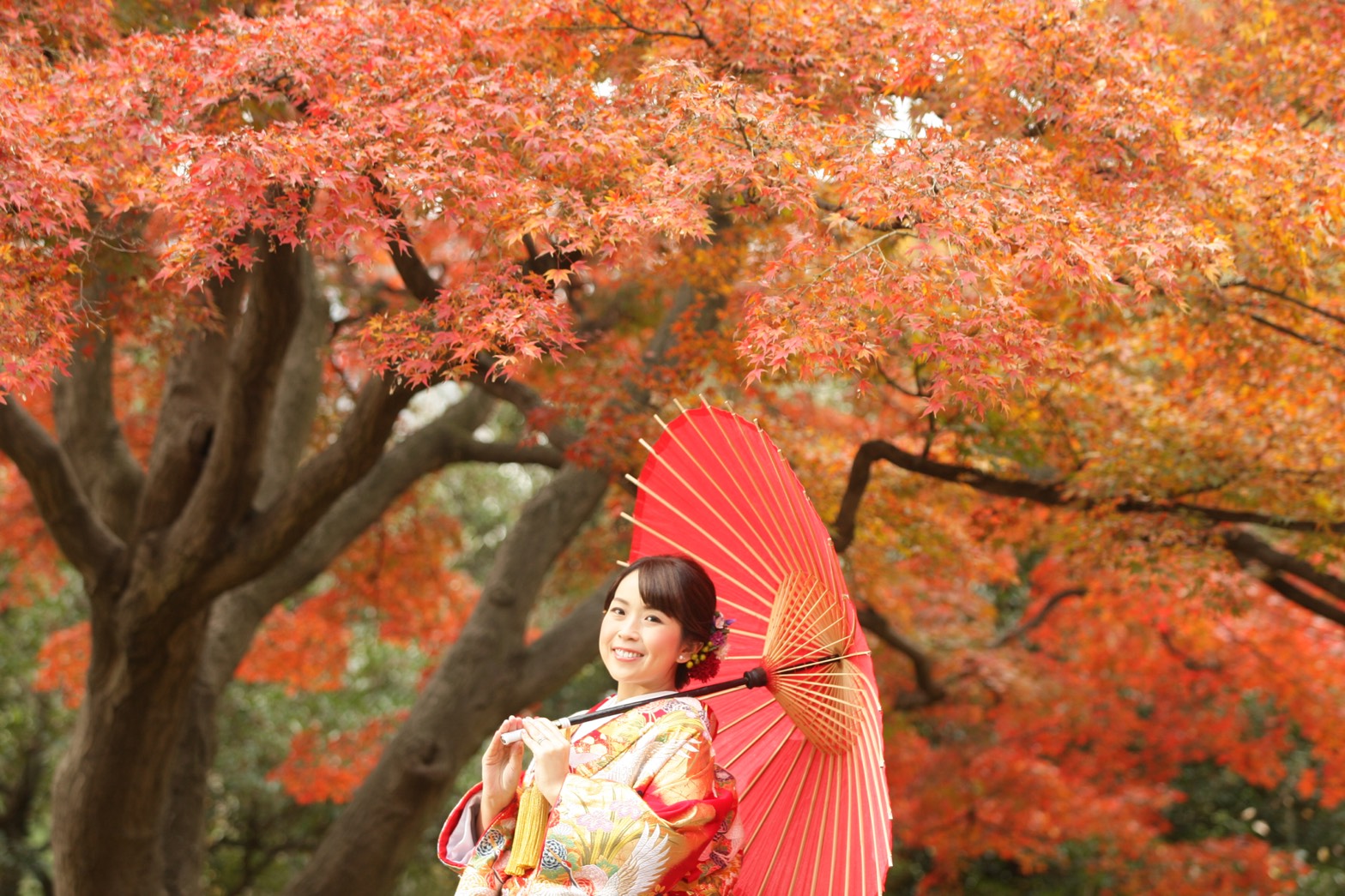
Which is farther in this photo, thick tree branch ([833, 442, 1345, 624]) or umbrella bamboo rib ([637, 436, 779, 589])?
thick tree branch ([833, 442, 1345, 624])

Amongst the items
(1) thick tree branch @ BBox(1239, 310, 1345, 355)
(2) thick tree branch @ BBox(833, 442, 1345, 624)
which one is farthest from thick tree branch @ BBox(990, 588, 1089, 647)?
(1) thick tree branch @ BBox(1239, 310, 1345, 355)

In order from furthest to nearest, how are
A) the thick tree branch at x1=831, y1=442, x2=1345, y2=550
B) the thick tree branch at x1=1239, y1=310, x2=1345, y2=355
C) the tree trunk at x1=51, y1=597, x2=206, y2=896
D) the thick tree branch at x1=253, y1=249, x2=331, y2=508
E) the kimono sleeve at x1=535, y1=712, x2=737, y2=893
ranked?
the thick tree branch at x1=253, y1=249, x2=331, y2=508
the tree trunk at x1=51, y1=597, x2=206, y2=896
the thick tree branch at x1=831, y1=442, x2=1345, y2=550
the thick tree branch at x1=1239, y1=310, x2=1345, y2=355
the kimono sleeve at x1=535, y1=712, x2=737, y2=893

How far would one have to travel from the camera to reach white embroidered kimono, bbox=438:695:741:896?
219 centimetres

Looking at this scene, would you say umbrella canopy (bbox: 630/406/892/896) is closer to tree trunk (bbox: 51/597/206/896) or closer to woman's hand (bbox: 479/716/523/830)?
woman's hand (bbox: 479/716/523/830)

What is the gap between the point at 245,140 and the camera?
304 cm

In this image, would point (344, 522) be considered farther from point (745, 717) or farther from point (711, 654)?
point (711, 654)

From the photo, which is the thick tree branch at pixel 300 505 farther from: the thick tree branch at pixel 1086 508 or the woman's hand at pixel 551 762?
the woman's hand at pixel 551 762

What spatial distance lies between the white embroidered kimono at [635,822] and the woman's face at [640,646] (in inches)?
3.1

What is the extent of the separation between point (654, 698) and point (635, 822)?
309mm

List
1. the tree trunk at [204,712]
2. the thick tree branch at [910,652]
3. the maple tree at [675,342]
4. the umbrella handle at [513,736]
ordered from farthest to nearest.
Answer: the thick tree branch at [910,652] < the tree trunk at [204,712] < the maple tree at [675,342] < the umbrella handle at [513,736]

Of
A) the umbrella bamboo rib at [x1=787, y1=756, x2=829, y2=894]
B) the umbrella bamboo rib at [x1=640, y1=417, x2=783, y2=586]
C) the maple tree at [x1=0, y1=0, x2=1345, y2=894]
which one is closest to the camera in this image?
the umbrella bamboo rib at [x1=787, y1=756, x2=829, y2=894]

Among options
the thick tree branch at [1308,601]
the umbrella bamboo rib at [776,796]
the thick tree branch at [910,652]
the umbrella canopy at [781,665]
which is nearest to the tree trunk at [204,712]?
the thick tree branch at [910,652]

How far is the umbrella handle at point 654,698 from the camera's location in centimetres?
241

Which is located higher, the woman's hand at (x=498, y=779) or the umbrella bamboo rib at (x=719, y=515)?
the umbrella bamboo rib at (x=719, y=515)
